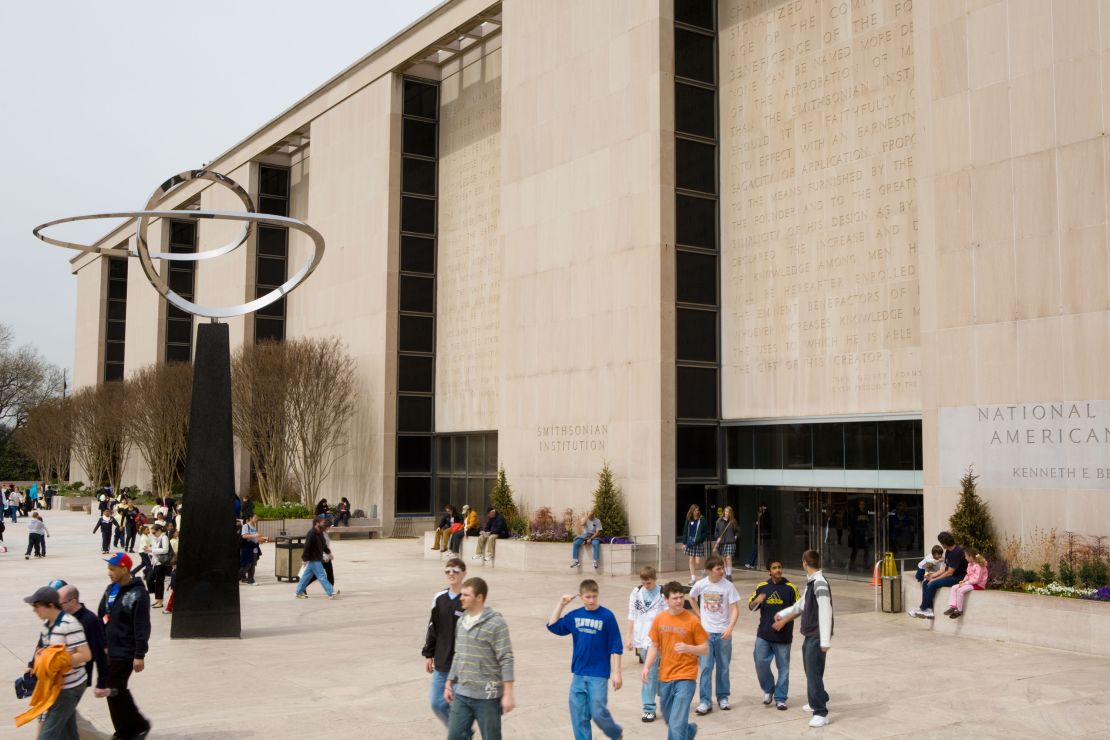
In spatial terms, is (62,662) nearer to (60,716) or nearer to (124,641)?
(60,716)

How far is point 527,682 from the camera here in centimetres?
1325

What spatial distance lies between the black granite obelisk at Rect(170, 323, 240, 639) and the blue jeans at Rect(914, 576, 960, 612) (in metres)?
11.2

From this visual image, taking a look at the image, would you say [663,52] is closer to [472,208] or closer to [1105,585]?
[472,208]

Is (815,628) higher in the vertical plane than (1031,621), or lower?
higher

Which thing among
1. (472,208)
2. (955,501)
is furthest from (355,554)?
(955,501)

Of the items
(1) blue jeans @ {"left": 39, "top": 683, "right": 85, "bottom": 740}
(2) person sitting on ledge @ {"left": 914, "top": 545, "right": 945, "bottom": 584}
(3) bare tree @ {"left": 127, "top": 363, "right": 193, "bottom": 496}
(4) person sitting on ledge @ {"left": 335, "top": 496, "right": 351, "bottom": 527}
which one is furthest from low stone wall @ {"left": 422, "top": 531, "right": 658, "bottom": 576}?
(3) bare tree @ {"left": 127, "top": 363, "right": 193, "bottom": 496}

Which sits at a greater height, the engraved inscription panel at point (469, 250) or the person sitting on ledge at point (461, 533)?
the engraved inscription panel at point (469, 250)

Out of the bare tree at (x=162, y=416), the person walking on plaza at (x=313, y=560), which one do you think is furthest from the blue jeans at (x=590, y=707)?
the bare tree at (x=162, y=416)

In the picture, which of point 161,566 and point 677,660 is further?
point 161,566

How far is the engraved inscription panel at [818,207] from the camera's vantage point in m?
23.8

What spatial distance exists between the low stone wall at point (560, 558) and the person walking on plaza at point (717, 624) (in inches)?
552

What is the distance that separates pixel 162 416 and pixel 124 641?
47.8 meters

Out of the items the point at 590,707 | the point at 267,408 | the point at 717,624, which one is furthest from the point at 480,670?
the point at 267,408

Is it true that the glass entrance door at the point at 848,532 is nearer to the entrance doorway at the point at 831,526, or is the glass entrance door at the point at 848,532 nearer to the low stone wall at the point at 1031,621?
the entrance doorway at the point at 831,526
